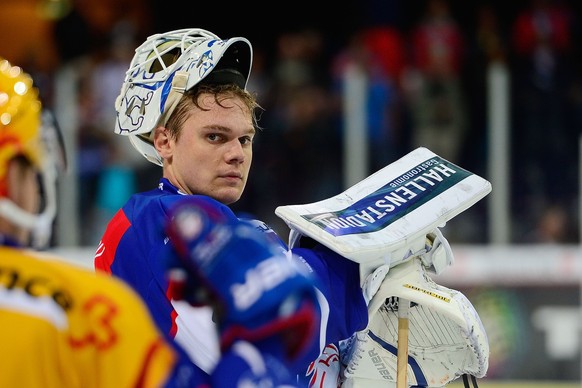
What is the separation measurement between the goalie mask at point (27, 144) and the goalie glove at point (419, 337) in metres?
0.99

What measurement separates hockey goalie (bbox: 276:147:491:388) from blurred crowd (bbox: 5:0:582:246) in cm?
441

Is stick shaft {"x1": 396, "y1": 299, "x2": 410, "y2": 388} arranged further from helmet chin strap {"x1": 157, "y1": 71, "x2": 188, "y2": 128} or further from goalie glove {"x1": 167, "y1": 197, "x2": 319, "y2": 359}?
goalie glove {"x1": 167, "y1": 197, "x2": 319, "y2": 359}

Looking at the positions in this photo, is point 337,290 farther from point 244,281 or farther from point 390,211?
point 244,281

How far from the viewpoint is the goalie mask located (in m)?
1.60

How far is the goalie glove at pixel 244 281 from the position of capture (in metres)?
1.49

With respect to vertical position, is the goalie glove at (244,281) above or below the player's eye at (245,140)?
above

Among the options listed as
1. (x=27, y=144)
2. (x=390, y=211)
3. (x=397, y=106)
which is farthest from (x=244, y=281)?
(x=397, y=106)

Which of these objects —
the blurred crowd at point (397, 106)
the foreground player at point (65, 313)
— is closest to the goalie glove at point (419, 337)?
the foreground player at point (65, 313)

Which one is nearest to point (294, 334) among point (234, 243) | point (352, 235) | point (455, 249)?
point (234, 243)

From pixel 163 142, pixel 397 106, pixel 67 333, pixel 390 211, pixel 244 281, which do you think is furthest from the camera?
→ pixel 397 106

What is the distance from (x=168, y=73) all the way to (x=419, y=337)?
82 cm

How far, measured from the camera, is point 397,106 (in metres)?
7.52

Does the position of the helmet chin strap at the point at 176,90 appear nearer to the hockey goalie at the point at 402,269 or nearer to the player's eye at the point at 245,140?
the player's eye at the point at 245,140

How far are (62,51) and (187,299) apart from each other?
6681 mm
